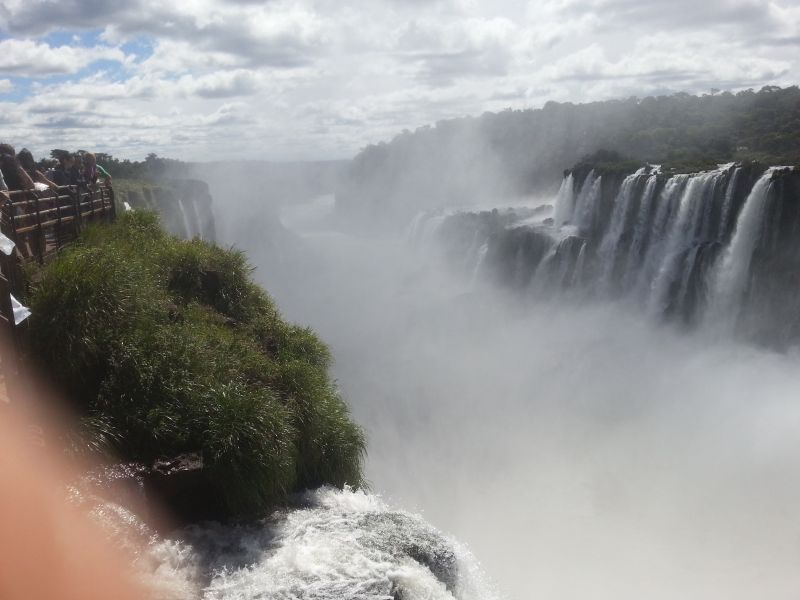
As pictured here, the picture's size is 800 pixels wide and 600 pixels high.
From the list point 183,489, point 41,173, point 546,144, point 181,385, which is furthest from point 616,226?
point 546,144

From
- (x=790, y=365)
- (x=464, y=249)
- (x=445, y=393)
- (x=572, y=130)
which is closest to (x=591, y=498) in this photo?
(x=790, y=365)

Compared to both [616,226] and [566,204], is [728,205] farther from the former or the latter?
[566,204]

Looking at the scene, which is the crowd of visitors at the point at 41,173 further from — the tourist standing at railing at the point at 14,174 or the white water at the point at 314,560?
the white water at the point at 314,560

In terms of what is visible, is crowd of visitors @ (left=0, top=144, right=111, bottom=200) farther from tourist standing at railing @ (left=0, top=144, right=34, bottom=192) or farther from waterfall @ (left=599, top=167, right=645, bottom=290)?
waterfall @ (left=599, top=167, right=645, bottom=290)

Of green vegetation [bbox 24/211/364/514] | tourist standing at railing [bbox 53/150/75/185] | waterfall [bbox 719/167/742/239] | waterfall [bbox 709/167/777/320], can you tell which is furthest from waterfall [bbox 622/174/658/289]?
tourist standing at railing [bbox 53/150/75/185]

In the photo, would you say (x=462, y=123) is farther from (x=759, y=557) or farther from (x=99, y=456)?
(x=99, y=456)
